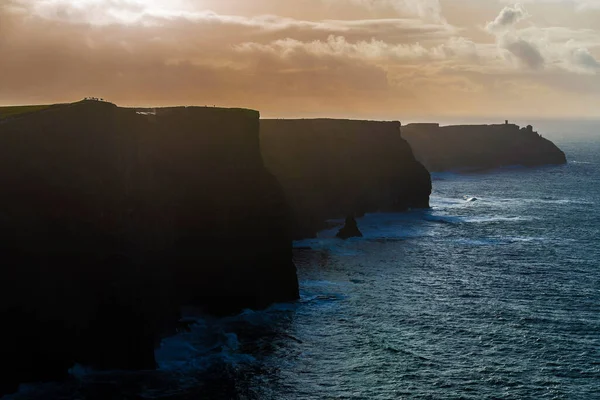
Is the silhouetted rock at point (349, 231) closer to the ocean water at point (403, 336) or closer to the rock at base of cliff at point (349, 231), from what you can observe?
the rock at base of cliff at point (349, 231)

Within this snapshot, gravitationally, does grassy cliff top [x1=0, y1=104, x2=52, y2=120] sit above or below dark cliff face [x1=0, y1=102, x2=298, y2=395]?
above

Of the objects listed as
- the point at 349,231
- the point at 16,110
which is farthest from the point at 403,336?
the point at 349,231

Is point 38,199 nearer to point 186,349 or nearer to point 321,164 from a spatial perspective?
point 186,349

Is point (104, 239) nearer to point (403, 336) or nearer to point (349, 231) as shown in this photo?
point (403, 336)

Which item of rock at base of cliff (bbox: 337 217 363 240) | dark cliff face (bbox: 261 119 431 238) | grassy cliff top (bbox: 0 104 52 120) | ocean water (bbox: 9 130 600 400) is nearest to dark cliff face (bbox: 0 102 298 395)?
grassy cliff top (bbox: 0 104 52 120)

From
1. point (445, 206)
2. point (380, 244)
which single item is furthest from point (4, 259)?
point (445, 206)

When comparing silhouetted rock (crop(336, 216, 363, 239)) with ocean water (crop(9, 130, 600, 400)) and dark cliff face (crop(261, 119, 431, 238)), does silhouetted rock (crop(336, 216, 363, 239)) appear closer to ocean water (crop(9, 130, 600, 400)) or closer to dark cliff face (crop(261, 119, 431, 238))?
dark cliff face (crop(261, 119, 431, 238))

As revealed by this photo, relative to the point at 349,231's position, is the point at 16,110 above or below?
above
